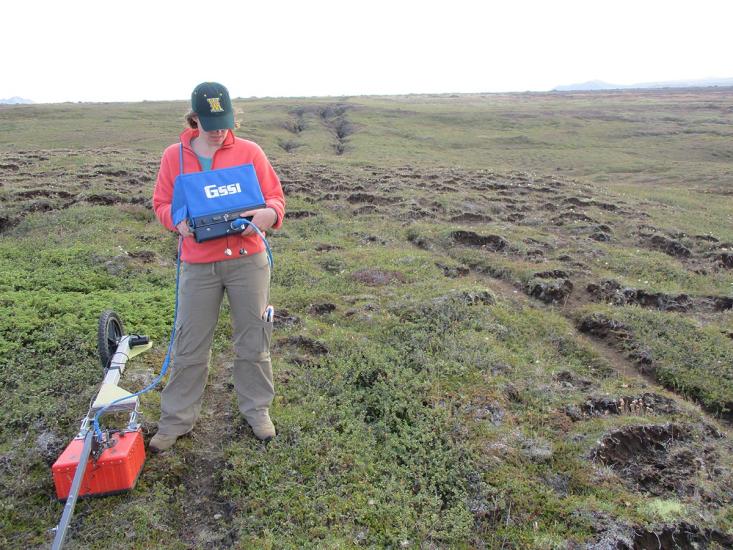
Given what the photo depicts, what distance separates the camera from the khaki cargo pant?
5941 mm

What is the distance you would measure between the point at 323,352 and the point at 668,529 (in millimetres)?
5801

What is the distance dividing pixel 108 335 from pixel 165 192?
2406 millimetres

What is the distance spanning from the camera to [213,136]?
5.76 meters

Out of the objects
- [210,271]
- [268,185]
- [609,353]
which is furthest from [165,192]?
[609,353]

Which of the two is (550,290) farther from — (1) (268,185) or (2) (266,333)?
(1) (268,185)

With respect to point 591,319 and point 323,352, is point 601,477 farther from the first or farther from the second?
point 591,319

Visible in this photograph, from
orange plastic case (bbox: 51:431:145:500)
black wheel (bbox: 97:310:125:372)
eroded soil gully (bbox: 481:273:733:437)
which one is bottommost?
eroded soil gully (bbox: 481:273:733:437)

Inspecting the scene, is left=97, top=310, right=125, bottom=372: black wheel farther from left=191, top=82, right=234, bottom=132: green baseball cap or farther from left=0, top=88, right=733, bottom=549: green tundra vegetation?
left=191, top=82, right=234, bottom=132: green baseball cap

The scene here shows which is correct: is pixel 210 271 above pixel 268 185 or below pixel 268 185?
below

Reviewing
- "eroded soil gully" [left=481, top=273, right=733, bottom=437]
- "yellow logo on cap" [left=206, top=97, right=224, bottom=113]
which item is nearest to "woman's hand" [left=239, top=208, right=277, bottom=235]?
"yellow logo on cap" [left=206, top=97, right=224, bottom=113]

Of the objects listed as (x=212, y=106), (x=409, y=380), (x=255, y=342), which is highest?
(x=212, y=106)

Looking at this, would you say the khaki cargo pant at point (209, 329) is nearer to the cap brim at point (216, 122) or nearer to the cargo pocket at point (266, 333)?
the cargo pocket at point (266, 333)

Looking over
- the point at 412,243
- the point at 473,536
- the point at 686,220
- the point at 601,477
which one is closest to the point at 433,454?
the point at 473,536

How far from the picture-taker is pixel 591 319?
12.3m
